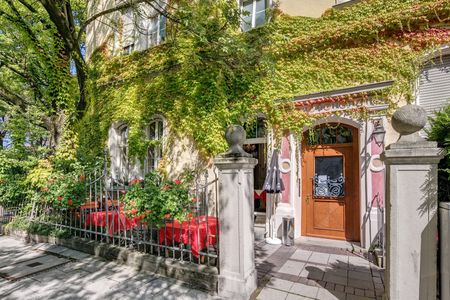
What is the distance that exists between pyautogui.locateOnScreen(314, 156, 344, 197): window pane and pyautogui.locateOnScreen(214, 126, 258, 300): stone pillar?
11.3 ft

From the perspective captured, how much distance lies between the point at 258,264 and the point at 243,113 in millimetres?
4106

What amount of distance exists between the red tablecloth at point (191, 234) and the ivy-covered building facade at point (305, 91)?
2.74 metres

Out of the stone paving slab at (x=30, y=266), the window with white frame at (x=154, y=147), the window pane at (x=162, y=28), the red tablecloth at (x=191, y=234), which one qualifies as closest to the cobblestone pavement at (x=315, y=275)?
the red tablecloth at (x=191, y=234)

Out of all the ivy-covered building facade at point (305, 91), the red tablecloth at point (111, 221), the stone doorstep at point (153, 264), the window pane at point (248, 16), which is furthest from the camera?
the window pane at point (248, 16)

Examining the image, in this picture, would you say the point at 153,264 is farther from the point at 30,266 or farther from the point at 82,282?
the point at 30,266

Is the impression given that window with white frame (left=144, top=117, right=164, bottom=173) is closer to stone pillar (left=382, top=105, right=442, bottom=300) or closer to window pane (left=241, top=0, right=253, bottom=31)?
window pane (left=241, top=0, right=253, bottom=31)

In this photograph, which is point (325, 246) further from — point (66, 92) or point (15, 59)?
point (15, 59)

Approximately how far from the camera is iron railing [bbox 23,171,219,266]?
4.24 m

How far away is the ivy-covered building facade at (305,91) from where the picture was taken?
5629 mm

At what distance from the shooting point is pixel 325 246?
5941 mm

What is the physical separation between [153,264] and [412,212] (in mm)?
3896

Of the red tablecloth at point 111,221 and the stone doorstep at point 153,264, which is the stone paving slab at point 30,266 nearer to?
the stone doorstep at point 153,264

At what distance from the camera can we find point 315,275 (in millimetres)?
4301

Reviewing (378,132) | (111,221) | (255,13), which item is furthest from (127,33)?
(378,132)
